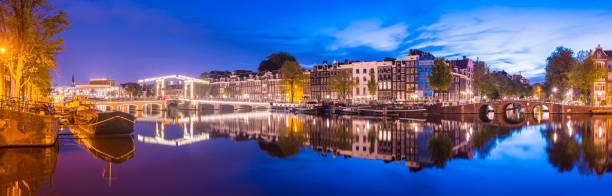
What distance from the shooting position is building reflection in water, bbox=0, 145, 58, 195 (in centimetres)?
1133

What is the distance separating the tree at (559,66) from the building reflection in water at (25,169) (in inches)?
3075

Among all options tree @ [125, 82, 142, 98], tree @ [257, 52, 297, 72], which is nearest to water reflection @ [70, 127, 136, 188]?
tree @ [257, 52, 297, 72]

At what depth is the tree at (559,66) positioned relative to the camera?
68562 millimetres

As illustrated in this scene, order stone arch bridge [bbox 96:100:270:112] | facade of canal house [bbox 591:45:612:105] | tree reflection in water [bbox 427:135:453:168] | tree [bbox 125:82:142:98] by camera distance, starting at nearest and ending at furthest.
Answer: tree reflection in water [bbox 427:135:453:168]
facade of canal house [bbox 591:45:612:105]
stone arch bridge [bbox 96:100:270:112]
tree [bbox 125:82:142:98]

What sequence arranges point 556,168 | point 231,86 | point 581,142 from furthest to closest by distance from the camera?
point 231,86 < point 581,142 < point 556,168

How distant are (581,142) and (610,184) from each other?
13401mm

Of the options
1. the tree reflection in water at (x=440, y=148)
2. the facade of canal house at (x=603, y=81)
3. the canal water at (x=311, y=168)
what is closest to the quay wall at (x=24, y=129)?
the canal water at (x=311, y=168)

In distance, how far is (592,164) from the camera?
17.6 meters

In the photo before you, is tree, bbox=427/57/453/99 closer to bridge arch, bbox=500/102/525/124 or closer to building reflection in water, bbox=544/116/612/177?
bridge arch, bbox=500/102/525/124

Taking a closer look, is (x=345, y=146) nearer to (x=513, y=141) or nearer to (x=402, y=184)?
(x=402, y=184)

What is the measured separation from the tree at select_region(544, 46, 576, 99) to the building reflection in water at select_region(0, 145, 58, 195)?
256ft

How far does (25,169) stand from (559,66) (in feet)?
269

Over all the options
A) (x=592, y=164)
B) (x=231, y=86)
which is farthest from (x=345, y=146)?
(x=231, y=86)

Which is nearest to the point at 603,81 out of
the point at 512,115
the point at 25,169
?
the point at 512,115
